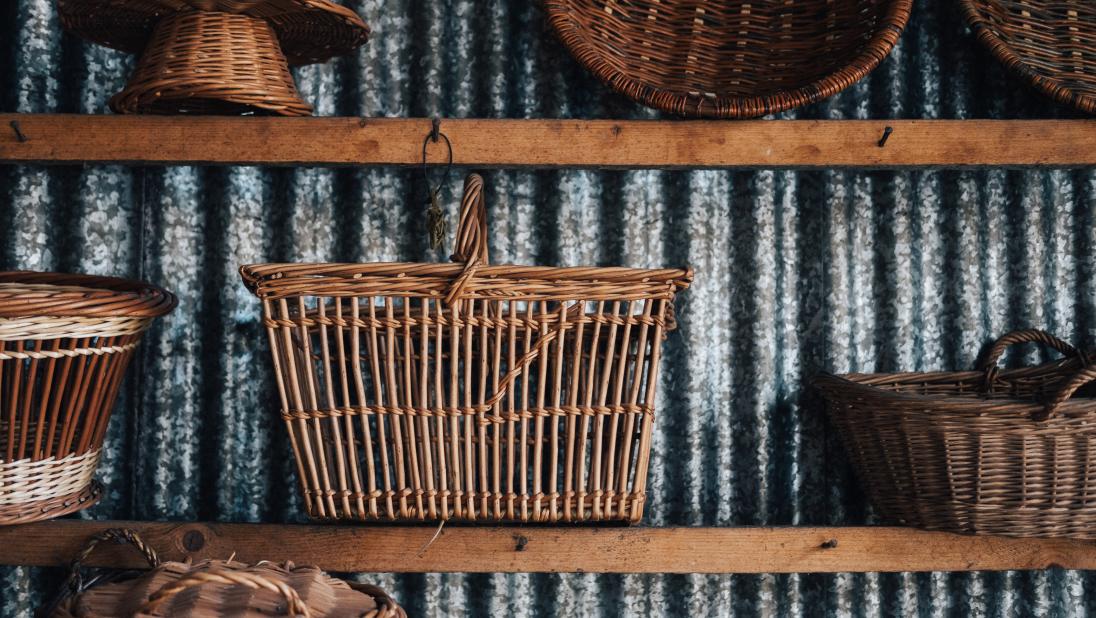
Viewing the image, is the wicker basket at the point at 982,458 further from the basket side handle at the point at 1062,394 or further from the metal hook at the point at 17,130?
the metal hook at the point at 17,130

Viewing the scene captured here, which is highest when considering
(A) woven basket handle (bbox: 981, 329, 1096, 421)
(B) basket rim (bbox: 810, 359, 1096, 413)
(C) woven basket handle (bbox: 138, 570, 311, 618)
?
(A) woven basket handle (bbox: 981, 329, 1096, 421)

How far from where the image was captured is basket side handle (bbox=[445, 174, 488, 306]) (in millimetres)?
1334

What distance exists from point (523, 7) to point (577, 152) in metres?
0.50

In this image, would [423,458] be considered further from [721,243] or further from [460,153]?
[721,243]

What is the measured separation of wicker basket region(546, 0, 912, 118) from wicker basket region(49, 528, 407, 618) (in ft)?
3.13

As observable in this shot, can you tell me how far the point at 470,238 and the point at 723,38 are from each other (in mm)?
710

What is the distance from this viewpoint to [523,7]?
5.94 feet

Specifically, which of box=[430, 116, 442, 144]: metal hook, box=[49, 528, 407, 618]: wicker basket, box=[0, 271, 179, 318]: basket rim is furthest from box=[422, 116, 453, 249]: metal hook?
box=[49, 528, 407, 618]: wicker basket

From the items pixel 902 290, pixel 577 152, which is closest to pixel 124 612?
pixel 577 152

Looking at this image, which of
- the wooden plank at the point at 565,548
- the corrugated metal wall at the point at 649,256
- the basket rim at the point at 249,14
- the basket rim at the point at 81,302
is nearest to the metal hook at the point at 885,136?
the corrugated metal wall at the point at 649,256

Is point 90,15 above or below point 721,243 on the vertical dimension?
above

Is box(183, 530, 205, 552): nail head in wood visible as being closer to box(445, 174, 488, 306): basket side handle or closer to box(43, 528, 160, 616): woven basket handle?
box(43, 528, 160, 616): woven basket handle

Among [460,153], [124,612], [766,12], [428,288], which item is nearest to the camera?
[124,612]

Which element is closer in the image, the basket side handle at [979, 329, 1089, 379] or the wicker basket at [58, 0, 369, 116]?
the wicker basket at [58, 0, 369, 116]
